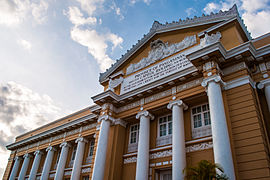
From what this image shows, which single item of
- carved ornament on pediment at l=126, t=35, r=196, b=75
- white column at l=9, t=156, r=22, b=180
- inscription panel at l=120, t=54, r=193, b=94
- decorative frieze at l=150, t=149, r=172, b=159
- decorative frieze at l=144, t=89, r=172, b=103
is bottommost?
decorative frieze at l=150, t=149, r=172, b=159

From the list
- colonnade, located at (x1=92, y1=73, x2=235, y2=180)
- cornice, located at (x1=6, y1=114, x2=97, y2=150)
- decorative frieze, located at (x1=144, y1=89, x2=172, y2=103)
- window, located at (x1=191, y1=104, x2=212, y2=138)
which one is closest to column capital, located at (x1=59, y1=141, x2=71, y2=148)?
cornice, located at (x1=6, y1=114, x2=97, y2=150)

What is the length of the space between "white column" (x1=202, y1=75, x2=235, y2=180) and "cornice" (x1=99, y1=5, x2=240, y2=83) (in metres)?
4.57

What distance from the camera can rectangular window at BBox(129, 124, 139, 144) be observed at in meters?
14.8

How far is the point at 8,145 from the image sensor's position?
2739cm

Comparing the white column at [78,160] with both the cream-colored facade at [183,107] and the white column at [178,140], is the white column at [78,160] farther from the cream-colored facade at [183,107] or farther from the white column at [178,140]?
the white column at [178,140]

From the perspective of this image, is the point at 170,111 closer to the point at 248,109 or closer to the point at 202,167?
the point at 248,109

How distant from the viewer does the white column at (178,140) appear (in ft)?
35.0

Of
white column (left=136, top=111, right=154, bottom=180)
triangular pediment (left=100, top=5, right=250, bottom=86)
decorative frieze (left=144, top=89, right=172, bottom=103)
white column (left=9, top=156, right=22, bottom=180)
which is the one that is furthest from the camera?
white column (left=9, top=156, right=22, bottom=180)

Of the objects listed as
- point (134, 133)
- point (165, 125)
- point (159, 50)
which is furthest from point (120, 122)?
point (159, 50)

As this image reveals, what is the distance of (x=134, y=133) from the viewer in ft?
49.8

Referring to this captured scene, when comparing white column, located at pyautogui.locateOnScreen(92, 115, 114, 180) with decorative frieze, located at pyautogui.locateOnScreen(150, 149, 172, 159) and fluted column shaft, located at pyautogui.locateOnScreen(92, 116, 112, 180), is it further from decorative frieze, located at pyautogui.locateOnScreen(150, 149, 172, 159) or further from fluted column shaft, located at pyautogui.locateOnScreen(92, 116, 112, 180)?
decorative frieze, located at pyautogui.locateOnScreen(150, 149, 172, 159)

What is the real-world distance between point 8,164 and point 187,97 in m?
23.6

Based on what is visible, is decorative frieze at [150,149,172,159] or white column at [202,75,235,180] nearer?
white column at [202,75,235,180]

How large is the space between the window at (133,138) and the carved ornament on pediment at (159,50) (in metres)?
4.07
